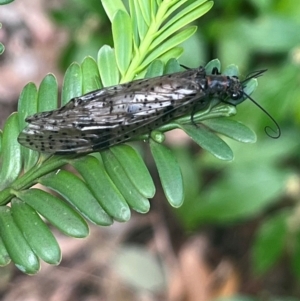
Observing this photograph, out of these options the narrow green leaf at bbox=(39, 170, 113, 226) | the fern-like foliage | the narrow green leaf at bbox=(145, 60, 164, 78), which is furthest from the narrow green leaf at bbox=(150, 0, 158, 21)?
the narrow green leaf at bbox=(39, 170, 113, 226)

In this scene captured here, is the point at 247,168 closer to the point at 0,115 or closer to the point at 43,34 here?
the point at 0,115

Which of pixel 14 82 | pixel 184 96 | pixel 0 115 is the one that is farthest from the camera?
pixel 14 82

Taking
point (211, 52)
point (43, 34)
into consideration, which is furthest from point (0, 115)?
point (211, 52)

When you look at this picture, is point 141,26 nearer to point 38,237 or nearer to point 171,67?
point 171,67

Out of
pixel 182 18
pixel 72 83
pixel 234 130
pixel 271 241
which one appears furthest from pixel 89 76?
pixel 271 241

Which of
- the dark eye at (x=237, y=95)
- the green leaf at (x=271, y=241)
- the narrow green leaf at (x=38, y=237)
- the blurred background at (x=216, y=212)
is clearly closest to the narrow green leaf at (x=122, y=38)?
the dark eye at (x=237, y=95)

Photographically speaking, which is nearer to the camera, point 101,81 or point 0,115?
point 101,81

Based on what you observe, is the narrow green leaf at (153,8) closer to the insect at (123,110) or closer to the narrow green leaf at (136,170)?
the insect at (123,110)
